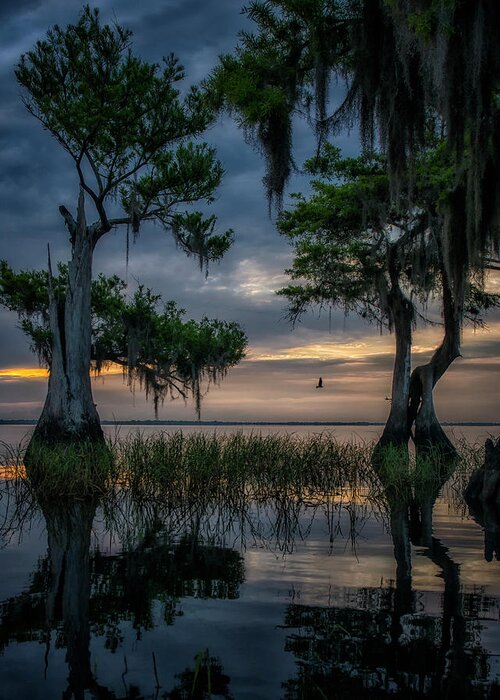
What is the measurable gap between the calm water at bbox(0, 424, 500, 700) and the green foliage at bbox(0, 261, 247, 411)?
1556cm

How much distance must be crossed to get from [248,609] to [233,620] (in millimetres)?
319

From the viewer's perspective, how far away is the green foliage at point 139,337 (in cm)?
2370

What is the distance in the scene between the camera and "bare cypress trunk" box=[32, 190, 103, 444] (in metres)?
16.3

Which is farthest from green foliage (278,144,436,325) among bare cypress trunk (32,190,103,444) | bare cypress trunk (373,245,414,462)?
bare cypress trunk (32,190,103,444)

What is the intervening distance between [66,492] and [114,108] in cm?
989

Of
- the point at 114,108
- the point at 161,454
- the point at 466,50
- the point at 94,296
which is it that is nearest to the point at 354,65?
the point at 466,50

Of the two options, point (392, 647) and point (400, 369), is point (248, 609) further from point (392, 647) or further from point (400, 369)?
point (400, 369)

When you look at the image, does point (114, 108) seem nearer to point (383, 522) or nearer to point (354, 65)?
point (354, 65)

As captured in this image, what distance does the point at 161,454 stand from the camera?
12.5m

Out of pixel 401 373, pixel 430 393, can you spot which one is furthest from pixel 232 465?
pixel 430 393

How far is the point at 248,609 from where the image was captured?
515 cm

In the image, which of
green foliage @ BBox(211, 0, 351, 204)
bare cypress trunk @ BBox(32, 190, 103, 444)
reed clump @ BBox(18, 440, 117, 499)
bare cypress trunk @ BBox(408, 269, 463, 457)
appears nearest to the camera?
green foliage @ BBox(211, 0, 351, 204)

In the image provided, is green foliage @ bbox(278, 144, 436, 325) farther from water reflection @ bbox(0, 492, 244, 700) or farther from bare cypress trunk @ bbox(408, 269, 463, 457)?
water reflection @ bbox(0, 492, 244, 700)

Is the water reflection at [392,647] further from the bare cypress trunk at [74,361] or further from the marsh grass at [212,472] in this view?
the bare cypress trunk at [74,361]
